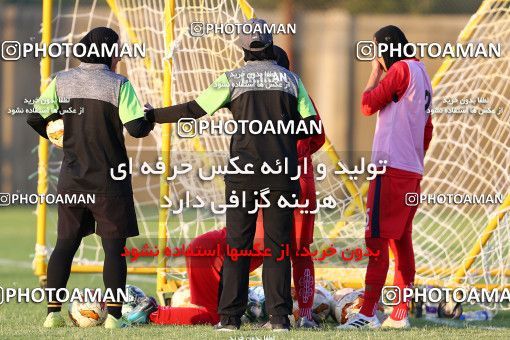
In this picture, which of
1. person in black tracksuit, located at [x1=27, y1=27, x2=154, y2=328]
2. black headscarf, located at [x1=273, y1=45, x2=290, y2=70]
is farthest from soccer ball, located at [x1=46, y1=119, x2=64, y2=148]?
black headscarf, located at [x1=273, y1=45, x2=290, y2=70]

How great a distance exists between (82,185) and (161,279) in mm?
1604

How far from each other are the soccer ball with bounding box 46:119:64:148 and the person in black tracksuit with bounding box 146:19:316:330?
806mm

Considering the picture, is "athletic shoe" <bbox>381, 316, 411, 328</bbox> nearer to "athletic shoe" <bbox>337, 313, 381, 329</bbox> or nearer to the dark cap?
"athletic shoe" <bbox>337, 313, 381, 329</bbox>

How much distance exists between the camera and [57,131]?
7125 mm

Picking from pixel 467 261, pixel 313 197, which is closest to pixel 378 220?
pixel 313 197

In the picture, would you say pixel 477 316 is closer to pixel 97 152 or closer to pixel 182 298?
pixel 182 298

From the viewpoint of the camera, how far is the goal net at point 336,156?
8906mm

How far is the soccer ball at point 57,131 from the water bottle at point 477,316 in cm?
293

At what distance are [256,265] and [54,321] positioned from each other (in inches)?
51.5

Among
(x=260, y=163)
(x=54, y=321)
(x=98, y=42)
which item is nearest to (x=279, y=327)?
(x=260, y=163)

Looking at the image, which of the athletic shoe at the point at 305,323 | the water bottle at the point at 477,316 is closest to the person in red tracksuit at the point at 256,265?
the athletic shoe at the point at 305,323

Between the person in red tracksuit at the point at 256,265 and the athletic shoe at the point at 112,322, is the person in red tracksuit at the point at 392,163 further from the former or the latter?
the athletic shoe at the point at 112,322

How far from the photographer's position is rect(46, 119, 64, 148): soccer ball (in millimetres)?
7117

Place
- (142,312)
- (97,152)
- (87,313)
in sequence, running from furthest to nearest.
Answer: (142,312)
(87,313)
(97,152)
